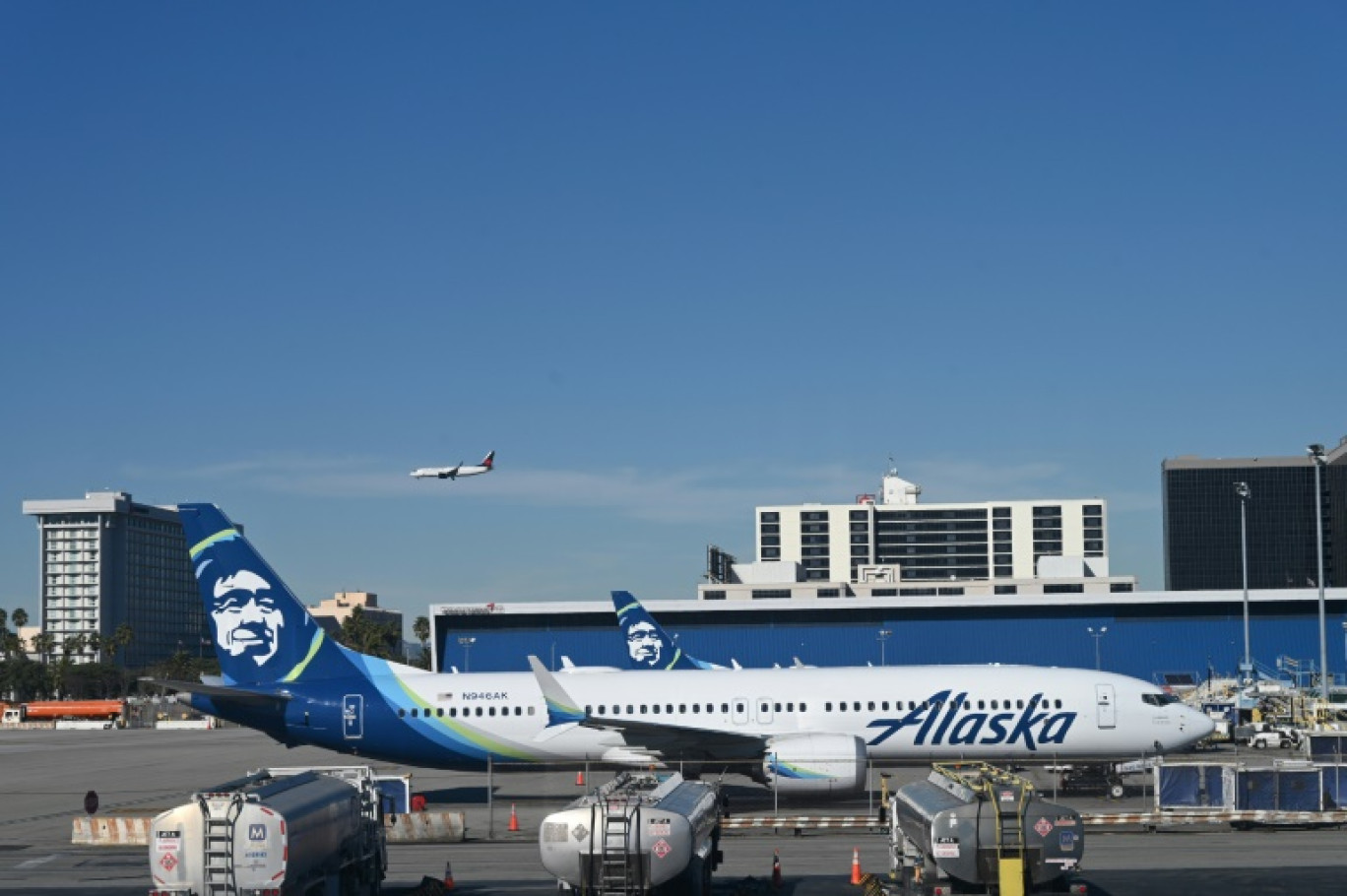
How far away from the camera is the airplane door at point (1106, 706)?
137 feet

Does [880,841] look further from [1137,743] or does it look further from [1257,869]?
[1137,743]

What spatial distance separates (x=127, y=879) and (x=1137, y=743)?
85.2ft

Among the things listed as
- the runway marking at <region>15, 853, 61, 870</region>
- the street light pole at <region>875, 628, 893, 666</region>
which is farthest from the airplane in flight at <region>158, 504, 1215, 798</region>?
the street light pole at <region>875, 628, 893, 666</region>

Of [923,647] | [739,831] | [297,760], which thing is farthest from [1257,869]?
[923,647]

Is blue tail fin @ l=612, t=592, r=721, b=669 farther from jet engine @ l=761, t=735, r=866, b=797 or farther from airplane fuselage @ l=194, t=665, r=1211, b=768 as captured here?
jet engine @ l=761, t=735, r=866, b=797

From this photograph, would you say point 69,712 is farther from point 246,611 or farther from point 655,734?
point 655,734

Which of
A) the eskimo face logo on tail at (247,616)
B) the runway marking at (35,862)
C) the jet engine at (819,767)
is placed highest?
the eskimo face logo on tail at (247,616)

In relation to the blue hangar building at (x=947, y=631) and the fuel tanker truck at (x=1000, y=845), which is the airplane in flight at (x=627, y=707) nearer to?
the fuel tanker truck at (x=1000, y=845)

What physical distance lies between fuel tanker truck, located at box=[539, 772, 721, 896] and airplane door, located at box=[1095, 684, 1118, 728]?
21.9 m

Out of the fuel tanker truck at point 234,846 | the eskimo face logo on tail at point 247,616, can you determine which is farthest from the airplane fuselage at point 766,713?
the fuel tanker truck at point 234,846

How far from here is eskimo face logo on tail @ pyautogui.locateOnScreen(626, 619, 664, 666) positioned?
7731 cm

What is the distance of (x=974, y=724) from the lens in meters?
41.8

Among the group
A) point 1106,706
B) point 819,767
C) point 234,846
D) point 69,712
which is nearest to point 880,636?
point 69,712

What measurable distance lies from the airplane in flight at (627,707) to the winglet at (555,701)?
45 mm
